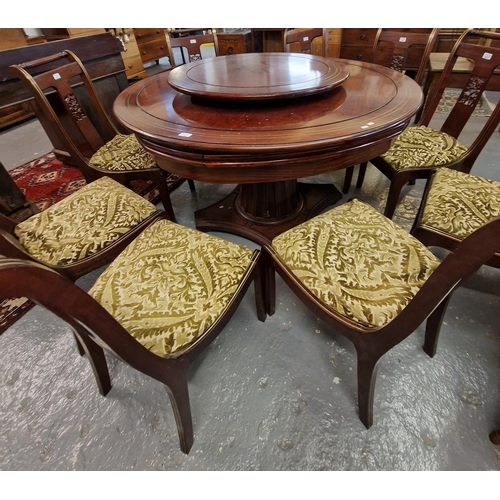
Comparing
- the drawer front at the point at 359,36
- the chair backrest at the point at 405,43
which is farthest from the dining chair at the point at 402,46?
the drawer front at the point at 359,36

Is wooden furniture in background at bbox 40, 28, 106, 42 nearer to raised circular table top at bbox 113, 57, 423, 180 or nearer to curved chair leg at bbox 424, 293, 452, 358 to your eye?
raised circular table top at bbox 113, 57, 423, 180

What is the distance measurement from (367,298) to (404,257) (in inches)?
8.7

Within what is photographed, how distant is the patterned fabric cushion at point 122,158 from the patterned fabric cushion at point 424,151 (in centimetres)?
135

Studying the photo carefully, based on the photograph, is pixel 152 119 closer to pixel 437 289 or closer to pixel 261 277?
pixel 261 277

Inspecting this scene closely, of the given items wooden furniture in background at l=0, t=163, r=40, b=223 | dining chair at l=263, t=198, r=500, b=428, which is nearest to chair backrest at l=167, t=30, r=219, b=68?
wooden furniture in background at l=0, t=163, r=40, b=223

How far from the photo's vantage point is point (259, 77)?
136cm

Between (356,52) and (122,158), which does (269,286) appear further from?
(356,52)

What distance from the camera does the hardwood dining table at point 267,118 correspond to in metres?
0.96

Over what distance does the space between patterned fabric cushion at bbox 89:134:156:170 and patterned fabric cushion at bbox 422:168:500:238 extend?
1421 millimetres

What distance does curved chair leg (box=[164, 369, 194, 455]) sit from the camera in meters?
0.83

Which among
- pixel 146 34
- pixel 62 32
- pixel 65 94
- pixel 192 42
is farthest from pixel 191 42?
pixel 146 34

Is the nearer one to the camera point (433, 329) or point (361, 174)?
point (433, 329)

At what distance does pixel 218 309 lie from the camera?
0.86m

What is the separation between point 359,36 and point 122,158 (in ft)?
12.5
